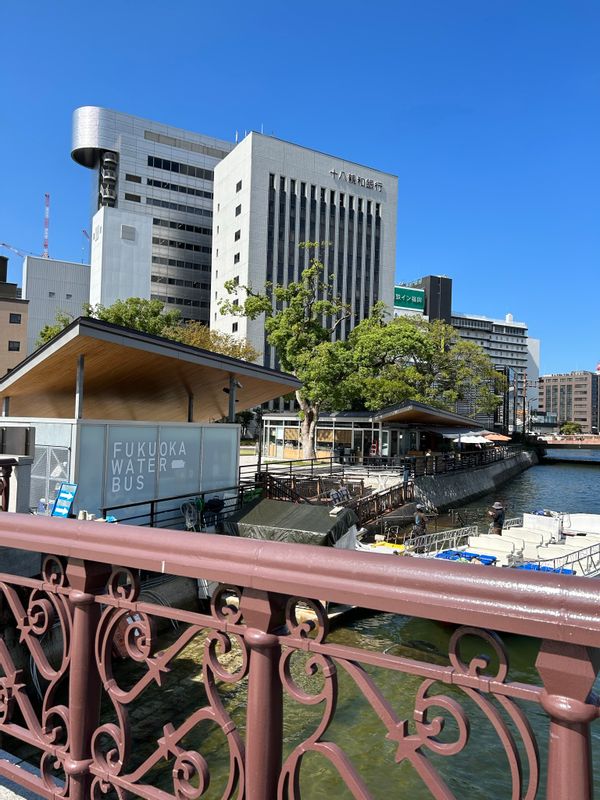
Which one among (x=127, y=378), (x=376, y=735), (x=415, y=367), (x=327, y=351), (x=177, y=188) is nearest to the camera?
(x=376, y=735)

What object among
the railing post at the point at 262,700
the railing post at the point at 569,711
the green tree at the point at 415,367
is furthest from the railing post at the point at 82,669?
the green tree at the point at 415,367

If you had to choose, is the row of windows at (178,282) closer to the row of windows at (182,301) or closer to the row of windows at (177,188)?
the row of windows at (182,301)

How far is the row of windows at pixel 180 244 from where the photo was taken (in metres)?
86.4

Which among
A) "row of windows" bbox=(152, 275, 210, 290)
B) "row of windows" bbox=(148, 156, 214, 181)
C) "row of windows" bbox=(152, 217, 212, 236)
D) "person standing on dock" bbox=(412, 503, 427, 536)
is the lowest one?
"person standing on dock" bbox=(412, 503, 427, 536)

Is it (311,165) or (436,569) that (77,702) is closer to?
(436,569)

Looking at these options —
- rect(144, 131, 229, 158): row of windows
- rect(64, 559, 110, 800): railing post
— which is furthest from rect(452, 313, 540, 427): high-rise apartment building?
rect(64, 559, 110, 800): railing post

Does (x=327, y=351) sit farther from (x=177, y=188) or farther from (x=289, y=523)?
(x=177, y=188)

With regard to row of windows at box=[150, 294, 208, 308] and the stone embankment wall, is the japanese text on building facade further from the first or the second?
the stone embankment wall

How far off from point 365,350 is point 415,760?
32901 millimetres

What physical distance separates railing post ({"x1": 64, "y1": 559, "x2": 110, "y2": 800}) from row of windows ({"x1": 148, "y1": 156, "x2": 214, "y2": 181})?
9572 cm

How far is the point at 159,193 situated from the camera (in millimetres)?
88125

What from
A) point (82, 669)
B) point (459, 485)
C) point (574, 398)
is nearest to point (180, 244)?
point (459, 485)

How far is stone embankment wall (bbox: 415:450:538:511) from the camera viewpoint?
1180 inches

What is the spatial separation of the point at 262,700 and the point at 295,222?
74.7 metres
